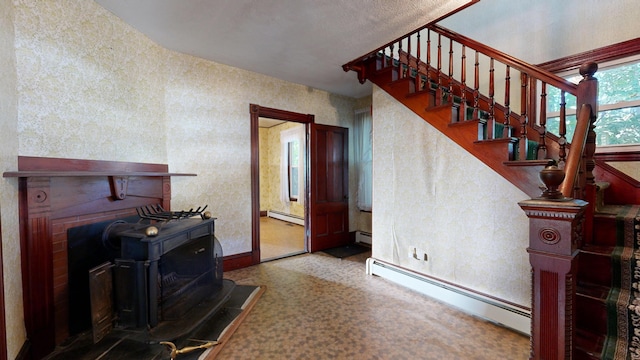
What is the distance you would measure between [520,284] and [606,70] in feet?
7.47

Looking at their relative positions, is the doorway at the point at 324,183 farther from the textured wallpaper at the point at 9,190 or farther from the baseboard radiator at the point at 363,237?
the textured wallpaper at the point at 9,190

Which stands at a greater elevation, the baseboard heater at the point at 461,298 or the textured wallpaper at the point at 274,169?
the textured wallpaper at the point at 274,169

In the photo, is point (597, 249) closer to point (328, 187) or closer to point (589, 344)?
point (589, 344)

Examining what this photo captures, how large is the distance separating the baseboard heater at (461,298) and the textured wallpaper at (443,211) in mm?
67

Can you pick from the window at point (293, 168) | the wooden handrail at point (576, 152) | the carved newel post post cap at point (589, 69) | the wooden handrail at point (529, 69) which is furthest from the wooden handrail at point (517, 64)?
the window at point (293, 168)

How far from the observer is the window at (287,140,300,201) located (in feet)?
21.1

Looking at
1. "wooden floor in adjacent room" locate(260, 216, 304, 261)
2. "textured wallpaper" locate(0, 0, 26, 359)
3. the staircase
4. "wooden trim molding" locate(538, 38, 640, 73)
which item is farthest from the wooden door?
"textured wallpaper" locate(0, 0, 26, 359)

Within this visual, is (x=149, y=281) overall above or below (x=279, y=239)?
above

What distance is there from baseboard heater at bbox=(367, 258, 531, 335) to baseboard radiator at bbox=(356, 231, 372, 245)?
133 centimetres

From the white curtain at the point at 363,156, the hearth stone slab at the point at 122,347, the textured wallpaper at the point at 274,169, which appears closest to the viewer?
the hearth stone slab at the point at 122,347

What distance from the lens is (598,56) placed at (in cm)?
241

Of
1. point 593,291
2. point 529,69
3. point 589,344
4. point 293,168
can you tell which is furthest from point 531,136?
point 293,168

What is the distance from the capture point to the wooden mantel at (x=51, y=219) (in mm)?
1562

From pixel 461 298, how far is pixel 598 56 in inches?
105
